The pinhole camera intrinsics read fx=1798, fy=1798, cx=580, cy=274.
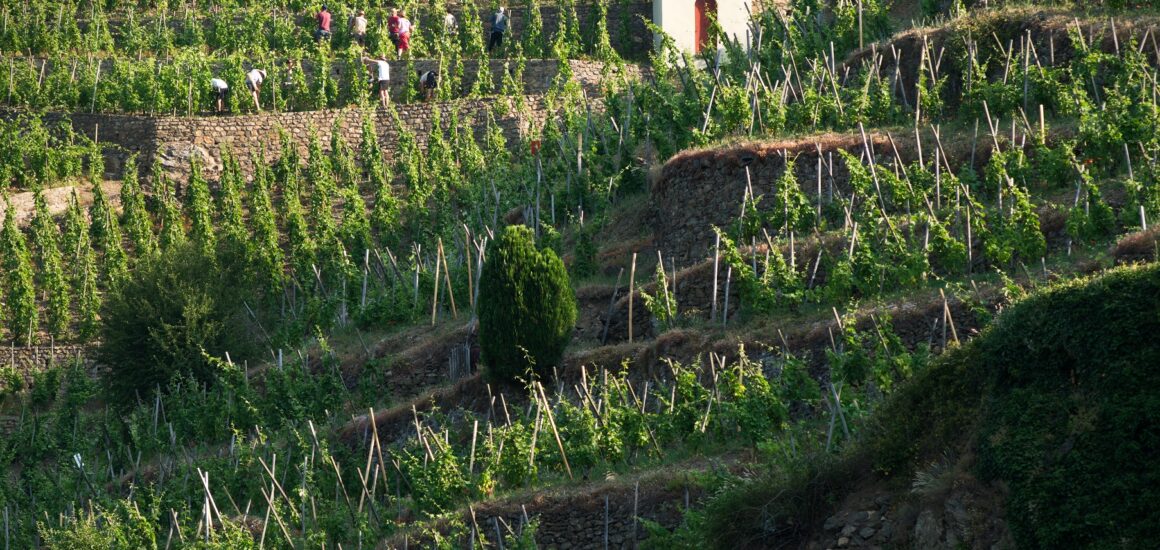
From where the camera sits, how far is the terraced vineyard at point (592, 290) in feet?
38.7

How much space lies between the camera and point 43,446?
2150 cm

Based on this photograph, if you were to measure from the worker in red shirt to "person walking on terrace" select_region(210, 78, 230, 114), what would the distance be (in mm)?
2819

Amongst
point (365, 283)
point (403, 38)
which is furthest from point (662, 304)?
point (403, 38)

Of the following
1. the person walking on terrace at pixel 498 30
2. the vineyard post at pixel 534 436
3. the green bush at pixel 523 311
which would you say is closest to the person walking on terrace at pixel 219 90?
the person walking on terrace at pixel 498 30

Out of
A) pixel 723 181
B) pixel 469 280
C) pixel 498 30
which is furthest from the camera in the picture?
pixel 498 30

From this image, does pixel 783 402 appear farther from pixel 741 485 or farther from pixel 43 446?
pixel 43 446

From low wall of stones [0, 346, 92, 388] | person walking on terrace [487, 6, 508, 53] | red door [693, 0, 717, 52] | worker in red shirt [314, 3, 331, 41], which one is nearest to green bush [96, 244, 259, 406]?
low wall of stones [0, 346, 92, 388]

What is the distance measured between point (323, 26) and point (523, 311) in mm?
14603

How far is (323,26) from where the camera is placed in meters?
31.1

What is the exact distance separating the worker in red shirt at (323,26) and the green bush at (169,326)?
872 cm

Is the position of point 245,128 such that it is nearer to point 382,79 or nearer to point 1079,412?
point 382,79

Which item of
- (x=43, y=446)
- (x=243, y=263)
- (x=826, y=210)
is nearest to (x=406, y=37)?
(x=243, y=263)

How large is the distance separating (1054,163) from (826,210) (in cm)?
246

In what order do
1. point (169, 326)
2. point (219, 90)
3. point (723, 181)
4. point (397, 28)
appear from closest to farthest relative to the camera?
point (723, 181), point (169, 326), point (219, 90), point (397, 28)
